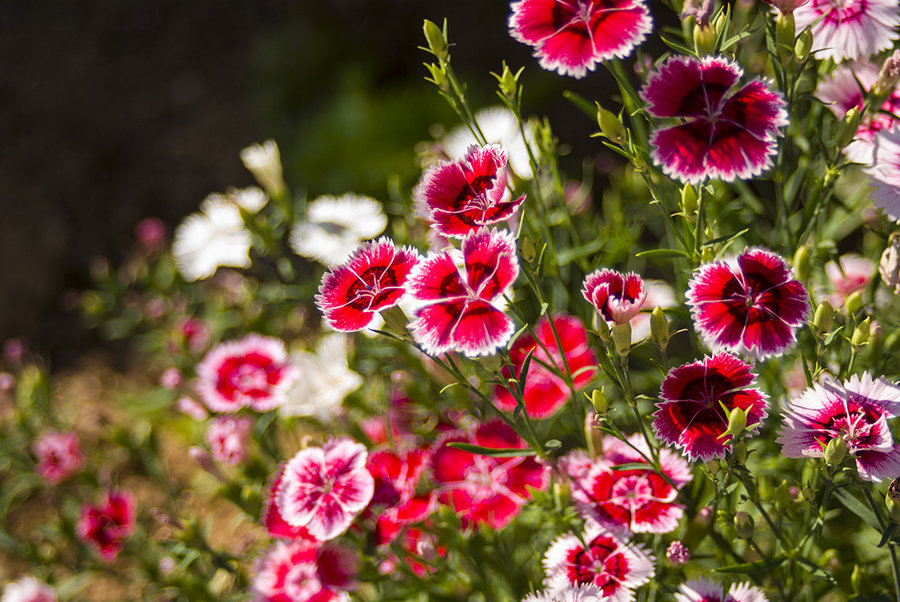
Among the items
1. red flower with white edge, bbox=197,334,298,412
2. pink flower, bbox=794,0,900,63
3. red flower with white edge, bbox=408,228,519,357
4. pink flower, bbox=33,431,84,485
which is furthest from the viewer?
pink flower, bbox=33,431,84,485

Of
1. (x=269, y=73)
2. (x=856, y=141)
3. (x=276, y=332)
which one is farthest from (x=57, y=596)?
(x=269, y=73)

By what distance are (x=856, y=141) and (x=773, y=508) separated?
0.47m

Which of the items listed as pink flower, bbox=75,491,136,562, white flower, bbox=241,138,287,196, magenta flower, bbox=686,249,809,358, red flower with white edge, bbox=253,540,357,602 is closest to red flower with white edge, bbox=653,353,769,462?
magenta flower, bbox=686,249,809,358

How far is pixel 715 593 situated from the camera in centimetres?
84

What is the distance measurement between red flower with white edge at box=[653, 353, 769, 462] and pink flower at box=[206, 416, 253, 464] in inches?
29.2

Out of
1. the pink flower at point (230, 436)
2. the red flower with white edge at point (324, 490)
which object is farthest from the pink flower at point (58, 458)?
the red flower with white edge at point (324, 490)

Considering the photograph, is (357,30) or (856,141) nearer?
(856,141)

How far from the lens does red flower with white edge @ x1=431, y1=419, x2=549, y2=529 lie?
1043 mm

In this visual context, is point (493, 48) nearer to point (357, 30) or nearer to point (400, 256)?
point (357, 30)

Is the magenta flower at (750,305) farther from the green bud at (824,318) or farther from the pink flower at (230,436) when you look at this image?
the pink flower at (230,436)

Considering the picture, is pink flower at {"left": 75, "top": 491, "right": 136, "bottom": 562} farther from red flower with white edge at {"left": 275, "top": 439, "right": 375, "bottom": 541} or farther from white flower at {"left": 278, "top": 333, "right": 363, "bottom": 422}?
red flower with white edge at {"left": 275, "top": 439, "right": 375, "bottom": 541}

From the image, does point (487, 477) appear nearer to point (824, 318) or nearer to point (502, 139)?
point (824, 318)

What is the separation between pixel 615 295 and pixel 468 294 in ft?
0.49

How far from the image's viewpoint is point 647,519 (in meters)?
0.87
